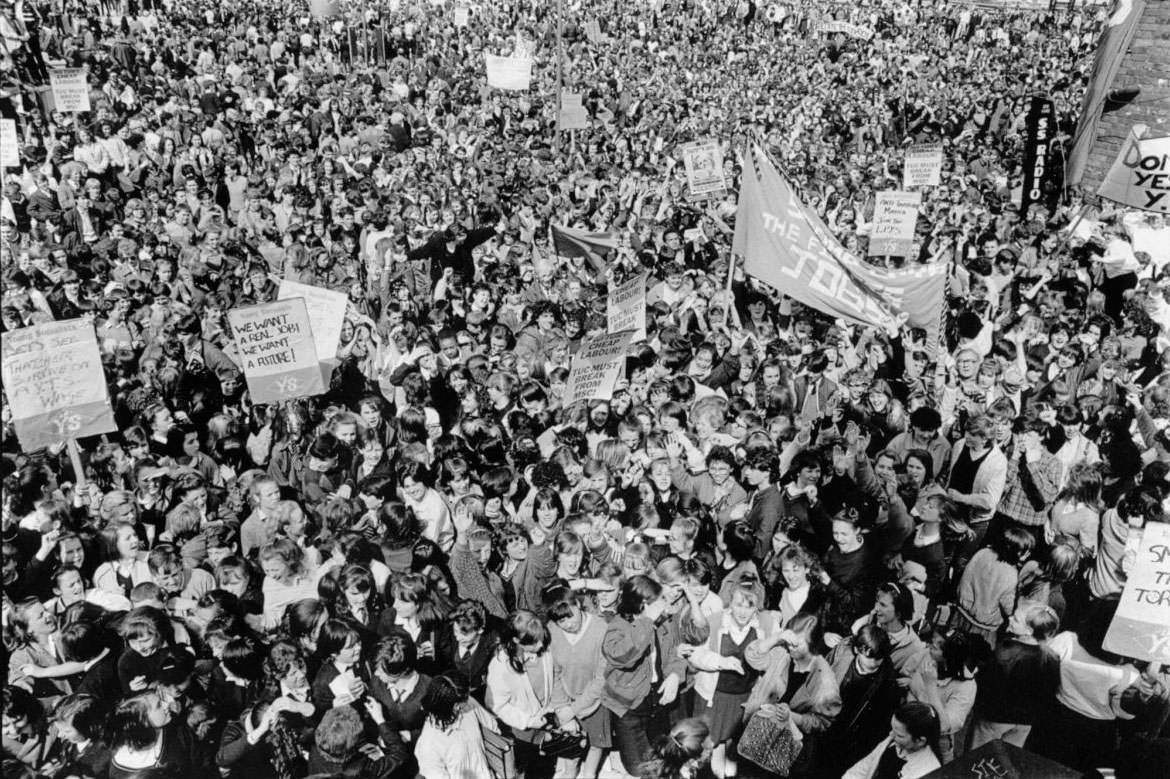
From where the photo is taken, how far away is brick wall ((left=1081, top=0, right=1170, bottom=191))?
15273mm

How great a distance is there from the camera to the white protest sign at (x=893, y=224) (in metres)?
11.3

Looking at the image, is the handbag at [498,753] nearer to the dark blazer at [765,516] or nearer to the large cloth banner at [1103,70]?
the dark blazer at [765,516]

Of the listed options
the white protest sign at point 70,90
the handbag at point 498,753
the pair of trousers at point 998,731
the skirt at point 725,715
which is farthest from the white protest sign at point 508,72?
the pair of trousers at point 998,731

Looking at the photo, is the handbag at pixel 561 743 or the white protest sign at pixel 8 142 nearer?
the handbag at pixel 561 743

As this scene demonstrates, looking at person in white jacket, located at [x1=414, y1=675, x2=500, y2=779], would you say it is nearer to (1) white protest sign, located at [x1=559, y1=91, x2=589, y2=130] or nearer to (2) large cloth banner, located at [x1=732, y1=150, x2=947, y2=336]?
(2) large cloth banner, located at [x1=732, y1=150, x2=947, y2=336]

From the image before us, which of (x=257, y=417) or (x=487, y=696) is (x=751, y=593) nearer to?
(x=487, y=696)

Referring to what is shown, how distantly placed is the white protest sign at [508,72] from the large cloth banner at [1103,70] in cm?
1069

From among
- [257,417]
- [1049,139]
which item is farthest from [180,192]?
[1049,139]

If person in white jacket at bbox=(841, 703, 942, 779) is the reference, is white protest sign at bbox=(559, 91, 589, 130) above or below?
below

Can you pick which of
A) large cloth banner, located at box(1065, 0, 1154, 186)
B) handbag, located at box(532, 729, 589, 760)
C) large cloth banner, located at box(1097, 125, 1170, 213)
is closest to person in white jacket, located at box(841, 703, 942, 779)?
handbag, located at box(532, 729, 589, 760)

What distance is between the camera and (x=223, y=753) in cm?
414

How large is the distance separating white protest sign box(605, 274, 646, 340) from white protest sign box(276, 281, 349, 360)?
2.24 meters

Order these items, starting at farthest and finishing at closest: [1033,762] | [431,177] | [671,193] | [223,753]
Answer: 1. [671,193]
2. [431,177]
3. [223,753]
4. [1033,762]

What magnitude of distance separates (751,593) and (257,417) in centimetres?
435
